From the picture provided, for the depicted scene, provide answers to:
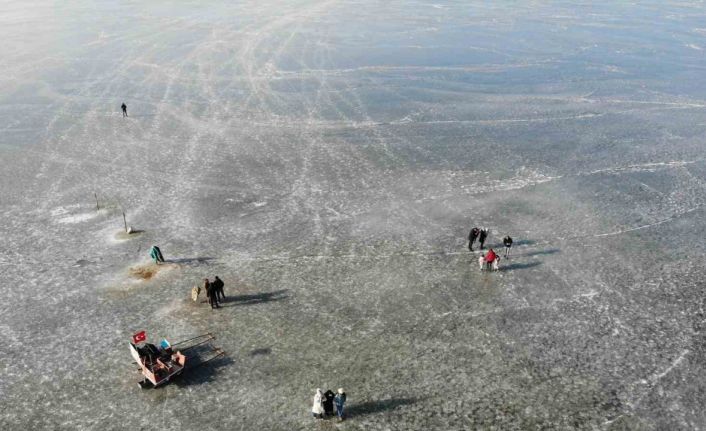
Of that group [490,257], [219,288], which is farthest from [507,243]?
[219,288]

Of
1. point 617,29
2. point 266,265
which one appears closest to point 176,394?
point 266,265

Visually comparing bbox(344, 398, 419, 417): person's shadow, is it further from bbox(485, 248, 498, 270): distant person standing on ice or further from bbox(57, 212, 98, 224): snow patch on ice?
bbox(57, 212, 98, 224): snow patch on ice

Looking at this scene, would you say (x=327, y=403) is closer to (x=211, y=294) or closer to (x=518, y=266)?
(x=211, y=294)

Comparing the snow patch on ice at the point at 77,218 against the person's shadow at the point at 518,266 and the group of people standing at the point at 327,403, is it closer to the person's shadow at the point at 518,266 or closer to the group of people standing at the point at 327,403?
the group of people standing at the point at 327,403

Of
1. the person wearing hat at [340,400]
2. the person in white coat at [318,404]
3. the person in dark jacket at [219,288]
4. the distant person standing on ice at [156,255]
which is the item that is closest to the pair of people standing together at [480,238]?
the person in dark jacket at [219,288]

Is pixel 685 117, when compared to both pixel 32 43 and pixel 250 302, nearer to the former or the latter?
pixel 250 302

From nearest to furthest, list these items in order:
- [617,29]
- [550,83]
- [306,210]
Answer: [306,210] < [550,83] < [617,29]

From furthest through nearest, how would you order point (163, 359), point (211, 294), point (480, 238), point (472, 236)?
point (480, 238) → point (472, 236) → point (211, 294) → point (163, 359)
